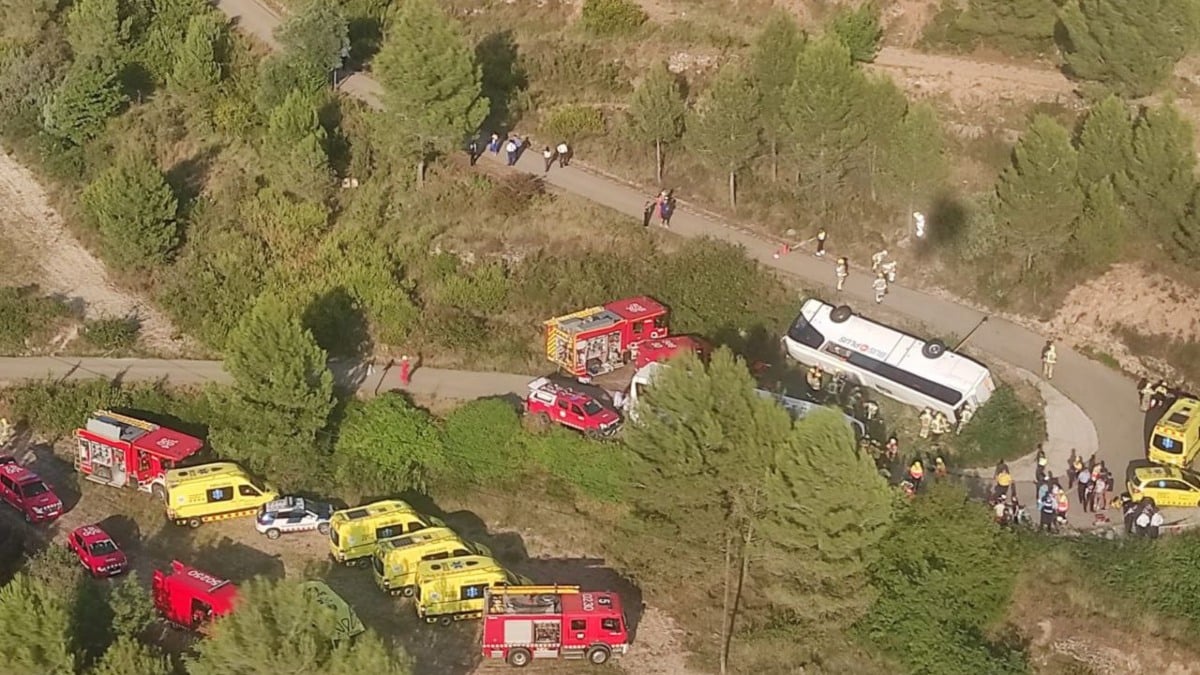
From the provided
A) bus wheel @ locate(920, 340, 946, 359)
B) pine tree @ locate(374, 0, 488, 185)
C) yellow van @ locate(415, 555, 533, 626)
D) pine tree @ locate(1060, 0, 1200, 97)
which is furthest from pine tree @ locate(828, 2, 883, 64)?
yellow van @ locate(415, 555, 533, 626)

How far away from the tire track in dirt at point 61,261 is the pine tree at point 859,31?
1199 inches

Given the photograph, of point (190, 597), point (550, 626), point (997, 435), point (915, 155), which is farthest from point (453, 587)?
point (915, 155)

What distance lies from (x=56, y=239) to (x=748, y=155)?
29175 mm

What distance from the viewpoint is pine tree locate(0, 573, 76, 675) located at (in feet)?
116

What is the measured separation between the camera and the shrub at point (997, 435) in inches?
1832

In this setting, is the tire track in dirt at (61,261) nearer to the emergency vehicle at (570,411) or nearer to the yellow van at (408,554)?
the emergency vehicle at (570,411)

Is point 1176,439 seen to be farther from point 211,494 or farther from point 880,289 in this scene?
point 211,494

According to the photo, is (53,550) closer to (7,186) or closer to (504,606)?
(504,606)

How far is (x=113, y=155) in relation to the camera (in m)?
62.9

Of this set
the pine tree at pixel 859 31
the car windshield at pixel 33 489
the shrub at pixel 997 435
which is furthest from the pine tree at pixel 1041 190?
the car windshield at pixel 33 489

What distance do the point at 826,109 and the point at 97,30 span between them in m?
34.4

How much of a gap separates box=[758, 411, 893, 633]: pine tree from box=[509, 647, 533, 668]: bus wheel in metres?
7.27

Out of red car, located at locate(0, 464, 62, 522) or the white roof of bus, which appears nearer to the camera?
red car, located at locate(0, 464, 62, 522)

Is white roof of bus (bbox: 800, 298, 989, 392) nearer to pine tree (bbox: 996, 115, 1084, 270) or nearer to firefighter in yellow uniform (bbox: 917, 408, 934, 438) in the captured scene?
firefighter in yellow uniform (bbox: 917, 408, 934, 438)
